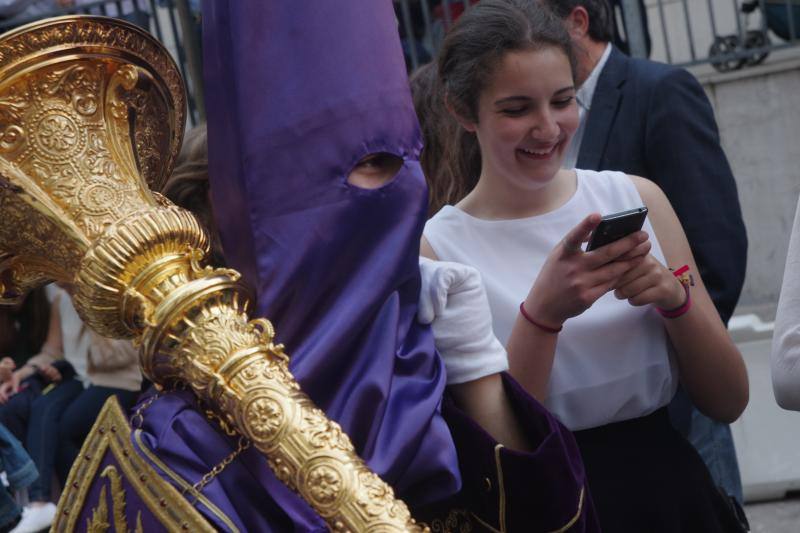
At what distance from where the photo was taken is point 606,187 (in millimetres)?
2453

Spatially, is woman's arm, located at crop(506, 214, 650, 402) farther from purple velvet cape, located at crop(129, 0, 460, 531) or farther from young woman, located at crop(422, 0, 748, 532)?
purple velvet cape, located at crop(129, 0, 460, 531)

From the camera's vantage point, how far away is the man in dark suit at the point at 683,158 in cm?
305

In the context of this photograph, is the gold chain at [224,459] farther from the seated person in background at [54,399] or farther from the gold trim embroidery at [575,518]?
the seated person in background at [54,399]

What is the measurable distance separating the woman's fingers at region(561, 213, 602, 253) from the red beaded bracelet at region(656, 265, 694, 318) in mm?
243

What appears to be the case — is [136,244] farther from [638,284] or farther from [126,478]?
[638,284]

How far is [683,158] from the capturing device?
306 cm

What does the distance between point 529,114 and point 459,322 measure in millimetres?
730

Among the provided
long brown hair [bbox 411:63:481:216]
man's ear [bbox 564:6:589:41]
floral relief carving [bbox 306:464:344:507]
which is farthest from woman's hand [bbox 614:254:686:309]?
man's ear [bbox 564:6:589:41]

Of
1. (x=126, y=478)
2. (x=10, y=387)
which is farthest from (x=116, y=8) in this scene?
(x=126, y=478)

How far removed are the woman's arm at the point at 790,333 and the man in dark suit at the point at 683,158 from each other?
65 centimetres

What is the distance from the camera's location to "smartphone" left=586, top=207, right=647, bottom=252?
2092mm

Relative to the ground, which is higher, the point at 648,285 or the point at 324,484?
the point at 324,484

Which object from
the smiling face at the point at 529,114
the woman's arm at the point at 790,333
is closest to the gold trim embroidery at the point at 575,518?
the woman's arm at the point at 790,333

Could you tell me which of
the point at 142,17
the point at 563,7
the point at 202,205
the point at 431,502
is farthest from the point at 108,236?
the point at 142,17
